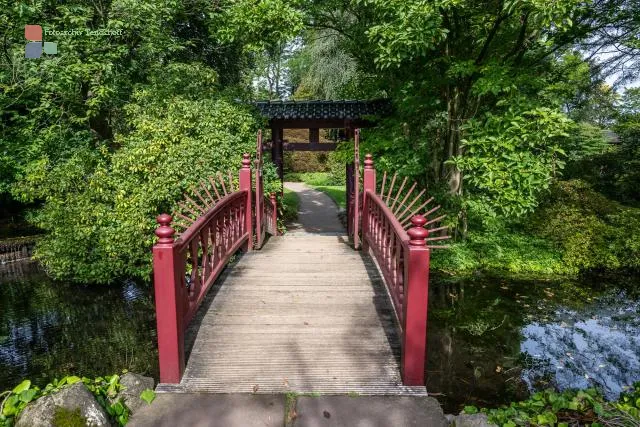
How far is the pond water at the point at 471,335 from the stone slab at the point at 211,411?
9.48 feet

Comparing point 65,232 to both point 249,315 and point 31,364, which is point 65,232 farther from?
point 249,315

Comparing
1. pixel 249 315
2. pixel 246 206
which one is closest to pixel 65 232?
pixel 246 206

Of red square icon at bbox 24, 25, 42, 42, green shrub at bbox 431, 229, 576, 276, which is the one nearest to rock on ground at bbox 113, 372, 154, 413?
green shrub at bbox 431, 229, 576, 276

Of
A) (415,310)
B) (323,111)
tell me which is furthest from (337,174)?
(415,310)

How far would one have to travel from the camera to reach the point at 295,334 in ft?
11.7

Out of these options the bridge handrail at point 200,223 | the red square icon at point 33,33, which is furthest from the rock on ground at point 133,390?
the red square icon at point 33,33

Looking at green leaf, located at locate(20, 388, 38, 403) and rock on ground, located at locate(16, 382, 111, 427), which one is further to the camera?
green leaf, located at locate(20, 388, 38, 403)

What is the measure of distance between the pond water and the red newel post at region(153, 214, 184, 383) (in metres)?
3.22

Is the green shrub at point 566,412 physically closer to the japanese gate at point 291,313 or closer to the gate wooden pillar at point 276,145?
the japanese gate at point 291,313

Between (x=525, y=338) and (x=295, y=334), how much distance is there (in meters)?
4.89

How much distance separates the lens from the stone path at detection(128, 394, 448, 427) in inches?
102

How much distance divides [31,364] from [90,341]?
972mm

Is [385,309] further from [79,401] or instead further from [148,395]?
[79,401]

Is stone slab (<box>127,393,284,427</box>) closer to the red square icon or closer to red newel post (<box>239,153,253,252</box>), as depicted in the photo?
red newel post (<box>239,153,253,252</box>)
